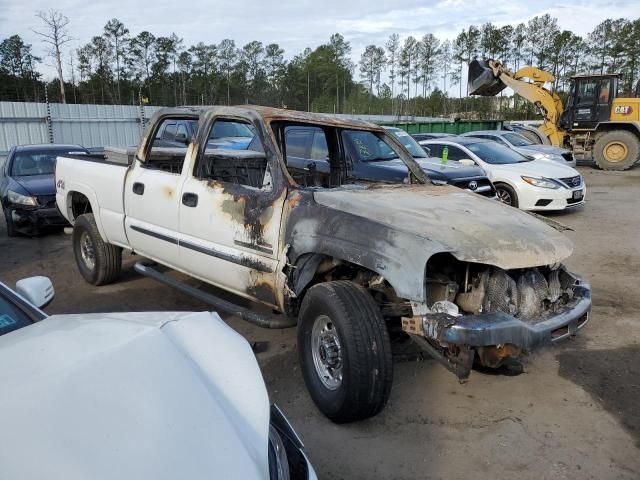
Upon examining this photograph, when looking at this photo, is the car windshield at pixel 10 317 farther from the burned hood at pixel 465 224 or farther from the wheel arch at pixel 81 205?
the wheel arch at pixel 81 205

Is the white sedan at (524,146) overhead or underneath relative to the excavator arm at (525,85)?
underneath

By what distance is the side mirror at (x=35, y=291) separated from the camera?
8.70ft

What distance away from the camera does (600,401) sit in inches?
143

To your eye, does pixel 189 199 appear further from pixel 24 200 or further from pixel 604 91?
pixel 604 91

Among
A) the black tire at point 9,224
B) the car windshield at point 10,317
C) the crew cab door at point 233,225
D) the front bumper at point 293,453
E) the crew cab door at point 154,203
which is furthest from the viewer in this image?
the black tire at point 9,224

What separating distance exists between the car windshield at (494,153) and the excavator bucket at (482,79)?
769 centimetres

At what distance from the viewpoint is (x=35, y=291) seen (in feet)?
8.79

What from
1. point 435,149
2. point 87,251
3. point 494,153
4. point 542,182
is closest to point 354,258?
point 87,251

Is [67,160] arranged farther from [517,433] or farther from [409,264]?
[517,433]

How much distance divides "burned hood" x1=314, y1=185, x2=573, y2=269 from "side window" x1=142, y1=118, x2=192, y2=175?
210 cm

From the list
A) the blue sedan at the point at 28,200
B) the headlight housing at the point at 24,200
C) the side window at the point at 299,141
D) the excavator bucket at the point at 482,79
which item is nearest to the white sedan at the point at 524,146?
the excavator bucket at the point at 482,79

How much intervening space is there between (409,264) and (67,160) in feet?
15.0

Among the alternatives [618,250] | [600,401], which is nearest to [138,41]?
[618,250]

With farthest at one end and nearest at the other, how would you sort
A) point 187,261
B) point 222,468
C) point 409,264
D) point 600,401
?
point 187,261
point 600,401
point 409,264
point 222,468
